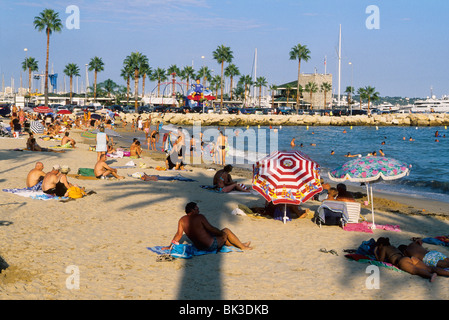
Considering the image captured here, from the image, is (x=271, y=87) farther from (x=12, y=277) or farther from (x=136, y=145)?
(x=12, y=277)

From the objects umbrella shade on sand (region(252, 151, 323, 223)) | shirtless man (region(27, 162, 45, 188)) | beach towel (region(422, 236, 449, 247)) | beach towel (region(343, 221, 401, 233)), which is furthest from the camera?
shirtless man (region(27, 162, 45, 188))

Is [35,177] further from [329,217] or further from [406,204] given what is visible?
[406,204]

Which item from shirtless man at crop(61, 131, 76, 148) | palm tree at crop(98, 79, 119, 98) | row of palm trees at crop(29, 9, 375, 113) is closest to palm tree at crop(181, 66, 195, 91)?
row of palm trees at crop(29, 9, 375, 113)

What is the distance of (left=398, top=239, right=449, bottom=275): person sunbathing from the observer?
20.8 ft

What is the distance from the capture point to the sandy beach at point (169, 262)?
552cm

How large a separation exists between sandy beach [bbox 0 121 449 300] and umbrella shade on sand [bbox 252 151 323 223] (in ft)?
2.39

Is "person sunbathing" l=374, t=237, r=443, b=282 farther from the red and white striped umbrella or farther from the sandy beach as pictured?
the red and white striped umbrella

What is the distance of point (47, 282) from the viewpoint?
5.52 m

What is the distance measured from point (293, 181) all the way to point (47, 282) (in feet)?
16.5

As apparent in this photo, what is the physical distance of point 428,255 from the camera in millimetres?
6520

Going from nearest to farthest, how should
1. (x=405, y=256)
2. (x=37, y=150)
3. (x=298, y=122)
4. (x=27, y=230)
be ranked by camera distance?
(x=405, y=256) → (x=27, y=230) → (x=37, y=150) → (x=298, y=122)

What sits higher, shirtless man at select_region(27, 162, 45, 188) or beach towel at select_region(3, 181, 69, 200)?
shirtless man at select_region(27, 162, 45, 188)
